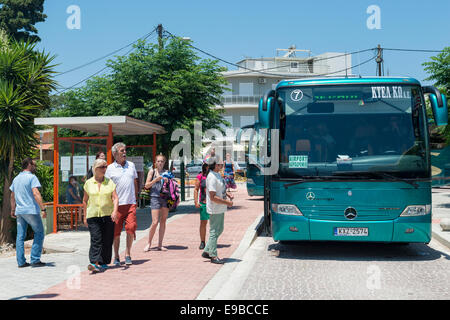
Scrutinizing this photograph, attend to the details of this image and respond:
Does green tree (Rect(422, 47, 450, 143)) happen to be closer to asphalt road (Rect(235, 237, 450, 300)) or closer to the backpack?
asphalt road (Rect(235, 237, 450, 300))

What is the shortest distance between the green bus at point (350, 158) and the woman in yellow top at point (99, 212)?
2.68m

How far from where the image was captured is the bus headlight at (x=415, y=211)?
848 cm

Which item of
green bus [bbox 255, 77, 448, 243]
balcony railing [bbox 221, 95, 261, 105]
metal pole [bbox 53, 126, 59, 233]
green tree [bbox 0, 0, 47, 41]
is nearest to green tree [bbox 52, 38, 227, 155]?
metal pole [bbox 53, 126, 59, 233]

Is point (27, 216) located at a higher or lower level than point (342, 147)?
lower

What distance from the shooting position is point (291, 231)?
348 inches

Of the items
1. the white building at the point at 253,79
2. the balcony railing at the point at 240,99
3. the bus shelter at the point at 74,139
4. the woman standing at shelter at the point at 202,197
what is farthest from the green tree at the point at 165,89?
the balcony railing at the point at 240,99

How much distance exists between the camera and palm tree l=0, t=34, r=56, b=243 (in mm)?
12539

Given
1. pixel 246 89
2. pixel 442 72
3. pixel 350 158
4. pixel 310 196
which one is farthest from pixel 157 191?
pixel 246 89

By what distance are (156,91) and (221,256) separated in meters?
8.78

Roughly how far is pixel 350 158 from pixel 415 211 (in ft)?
4.45

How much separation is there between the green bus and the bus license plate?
1 centimetres

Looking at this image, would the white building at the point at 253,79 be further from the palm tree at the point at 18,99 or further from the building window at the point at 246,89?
the palm tree at the point at 18,99
